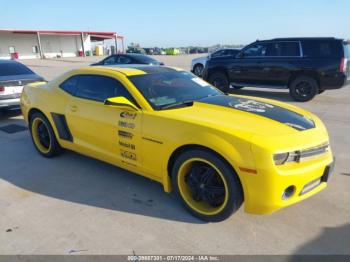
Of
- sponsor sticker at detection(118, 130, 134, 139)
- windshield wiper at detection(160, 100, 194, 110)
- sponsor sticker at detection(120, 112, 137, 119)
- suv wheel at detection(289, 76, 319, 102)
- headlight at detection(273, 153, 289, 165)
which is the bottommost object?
suv wheel at detection(289, 76, 319, 102)

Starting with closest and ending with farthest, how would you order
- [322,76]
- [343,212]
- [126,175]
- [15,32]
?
[343,212], [126,175], [322,76], [15,32]

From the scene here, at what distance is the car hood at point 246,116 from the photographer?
3.06m

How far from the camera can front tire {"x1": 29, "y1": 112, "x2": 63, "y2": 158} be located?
197 inches

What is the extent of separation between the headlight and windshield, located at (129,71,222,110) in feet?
4.55

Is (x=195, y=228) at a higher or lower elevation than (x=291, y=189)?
lower

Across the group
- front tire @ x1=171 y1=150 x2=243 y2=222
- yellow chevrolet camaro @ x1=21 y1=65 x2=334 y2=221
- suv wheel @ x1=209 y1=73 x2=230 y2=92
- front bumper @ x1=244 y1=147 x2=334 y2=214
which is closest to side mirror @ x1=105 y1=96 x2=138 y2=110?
yellow chevrolet camaro @ x1=21 y1=65 x2=334 y2=221

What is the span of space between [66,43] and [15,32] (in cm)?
1016

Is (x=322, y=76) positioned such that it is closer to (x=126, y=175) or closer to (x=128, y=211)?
(x=126, y=175)

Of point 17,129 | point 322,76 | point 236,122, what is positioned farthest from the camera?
point 322,76

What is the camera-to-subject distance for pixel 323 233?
3.08m

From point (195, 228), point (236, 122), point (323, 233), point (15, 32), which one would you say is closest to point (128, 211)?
point (195, 228)

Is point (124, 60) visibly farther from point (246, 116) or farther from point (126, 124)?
point (246, 116)

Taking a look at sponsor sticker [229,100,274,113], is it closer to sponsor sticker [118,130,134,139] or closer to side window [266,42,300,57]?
sponsor sticker [118,130,134,139]

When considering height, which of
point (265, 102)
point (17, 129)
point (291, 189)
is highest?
point (265, 102)
